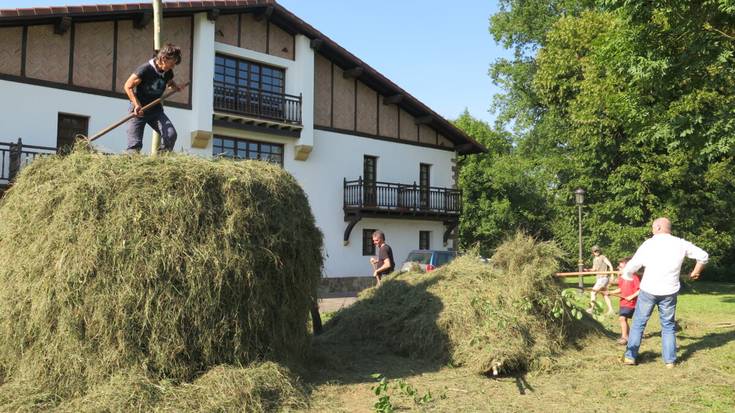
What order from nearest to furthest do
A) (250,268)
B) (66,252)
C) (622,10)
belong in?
1. (66,252)
2. (250,268)
3. (622,10)

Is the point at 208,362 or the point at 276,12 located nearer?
the point at 208,362

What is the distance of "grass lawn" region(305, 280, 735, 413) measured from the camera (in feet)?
18.5

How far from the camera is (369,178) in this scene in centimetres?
2450

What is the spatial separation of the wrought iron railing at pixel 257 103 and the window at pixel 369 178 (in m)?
3.96

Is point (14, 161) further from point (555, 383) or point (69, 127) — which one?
point (555, 383)

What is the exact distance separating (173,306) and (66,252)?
1.03 meters

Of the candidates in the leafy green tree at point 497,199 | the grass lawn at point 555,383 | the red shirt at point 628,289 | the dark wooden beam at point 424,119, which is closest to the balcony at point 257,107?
the dark wooden beam at point 424,119

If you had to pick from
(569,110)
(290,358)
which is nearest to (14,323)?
(290,358)

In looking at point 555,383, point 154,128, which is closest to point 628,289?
point 555,383

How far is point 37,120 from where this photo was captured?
16219 millimetres

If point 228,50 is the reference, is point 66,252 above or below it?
below

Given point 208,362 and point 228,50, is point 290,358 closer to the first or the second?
point 208,362

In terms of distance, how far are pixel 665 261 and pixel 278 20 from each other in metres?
17.1

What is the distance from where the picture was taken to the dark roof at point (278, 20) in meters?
15.5
